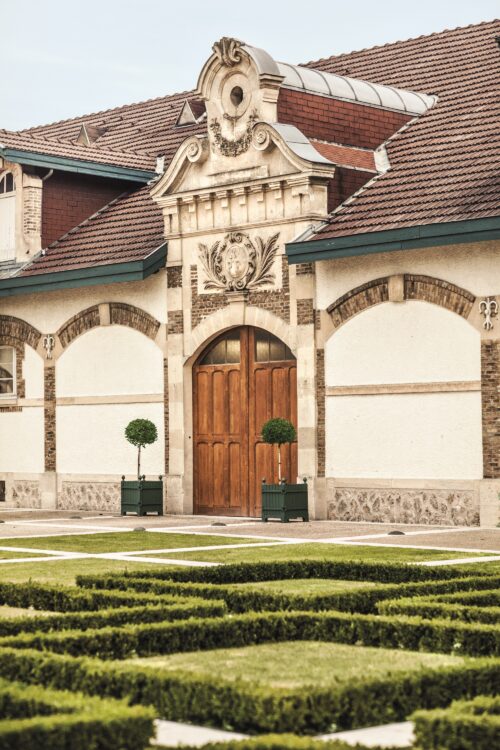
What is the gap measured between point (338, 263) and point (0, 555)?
9265 mm

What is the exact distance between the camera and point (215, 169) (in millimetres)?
26672

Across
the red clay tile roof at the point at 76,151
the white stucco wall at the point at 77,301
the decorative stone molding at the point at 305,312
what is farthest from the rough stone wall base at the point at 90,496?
the red clay tile roof at the point at 76,151

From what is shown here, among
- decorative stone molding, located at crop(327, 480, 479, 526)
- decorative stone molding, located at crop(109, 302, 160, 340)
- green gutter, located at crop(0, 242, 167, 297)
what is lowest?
decorative stone molding, located at crop(327, 480, 479, 526)

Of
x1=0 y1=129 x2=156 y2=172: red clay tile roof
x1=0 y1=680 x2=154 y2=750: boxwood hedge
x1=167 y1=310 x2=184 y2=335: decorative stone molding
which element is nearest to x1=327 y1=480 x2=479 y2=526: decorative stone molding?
x1=167 y1=310 x2=184 y2=335: decorative stone molding

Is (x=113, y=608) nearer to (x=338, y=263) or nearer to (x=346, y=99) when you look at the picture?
(x=338, y=263)

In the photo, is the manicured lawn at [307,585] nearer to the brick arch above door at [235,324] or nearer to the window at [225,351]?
the brick arch above door at [235,324]

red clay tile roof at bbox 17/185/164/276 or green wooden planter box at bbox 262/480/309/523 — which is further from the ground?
red clay tile roof at bbox 17/185/164/276

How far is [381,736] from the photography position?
24.0ft

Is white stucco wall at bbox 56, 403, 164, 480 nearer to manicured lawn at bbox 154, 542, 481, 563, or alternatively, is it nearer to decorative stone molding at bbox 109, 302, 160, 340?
decorative stone molding at bbox 109, 302, 160, 340

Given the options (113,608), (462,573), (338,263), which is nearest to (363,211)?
(338,263)

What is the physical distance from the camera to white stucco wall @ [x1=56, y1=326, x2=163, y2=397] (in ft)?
91.9

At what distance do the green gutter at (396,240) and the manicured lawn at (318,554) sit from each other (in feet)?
18.6

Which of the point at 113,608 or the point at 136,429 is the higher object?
the point at 136,429

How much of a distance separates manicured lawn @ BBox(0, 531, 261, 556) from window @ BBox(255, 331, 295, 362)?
556 cm
